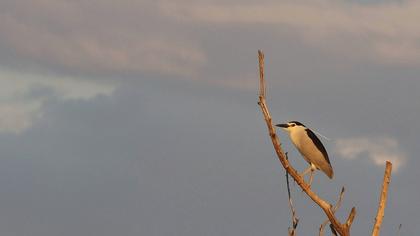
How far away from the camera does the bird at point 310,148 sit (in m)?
22.1

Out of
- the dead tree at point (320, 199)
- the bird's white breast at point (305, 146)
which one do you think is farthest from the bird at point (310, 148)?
the dead tree at point (320, 199)

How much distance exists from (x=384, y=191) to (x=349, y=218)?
0.86 m

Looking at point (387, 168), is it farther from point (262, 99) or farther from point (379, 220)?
point (262, 99)

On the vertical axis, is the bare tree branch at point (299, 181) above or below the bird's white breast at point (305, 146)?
below

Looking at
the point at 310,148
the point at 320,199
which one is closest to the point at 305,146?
the point at 310,148

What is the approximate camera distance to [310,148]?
22.4 metres

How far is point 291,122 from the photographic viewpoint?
23719 mm

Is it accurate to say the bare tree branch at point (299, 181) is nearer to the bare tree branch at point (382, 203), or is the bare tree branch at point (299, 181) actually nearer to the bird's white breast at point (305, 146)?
the bare tree branch at point (382, 203)

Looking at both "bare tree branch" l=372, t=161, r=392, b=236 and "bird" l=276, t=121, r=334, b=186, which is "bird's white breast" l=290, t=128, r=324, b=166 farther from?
"bare tree branch" l=372, t=161, r=392, b=236

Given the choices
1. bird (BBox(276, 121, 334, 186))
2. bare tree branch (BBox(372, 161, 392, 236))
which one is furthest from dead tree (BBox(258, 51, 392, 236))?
bird (BBox(276, 121, 334, 186))

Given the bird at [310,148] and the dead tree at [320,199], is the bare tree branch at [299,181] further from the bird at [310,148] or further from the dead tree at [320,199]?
the bird at [310,148]

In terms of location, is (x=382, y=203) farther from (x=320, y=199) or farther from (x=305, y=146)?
(x=305, y=146)

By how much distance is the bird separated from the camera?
2208cm

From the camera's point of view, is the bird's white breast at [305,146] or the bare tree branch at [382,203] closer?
the bare tree branch at [382,203]
